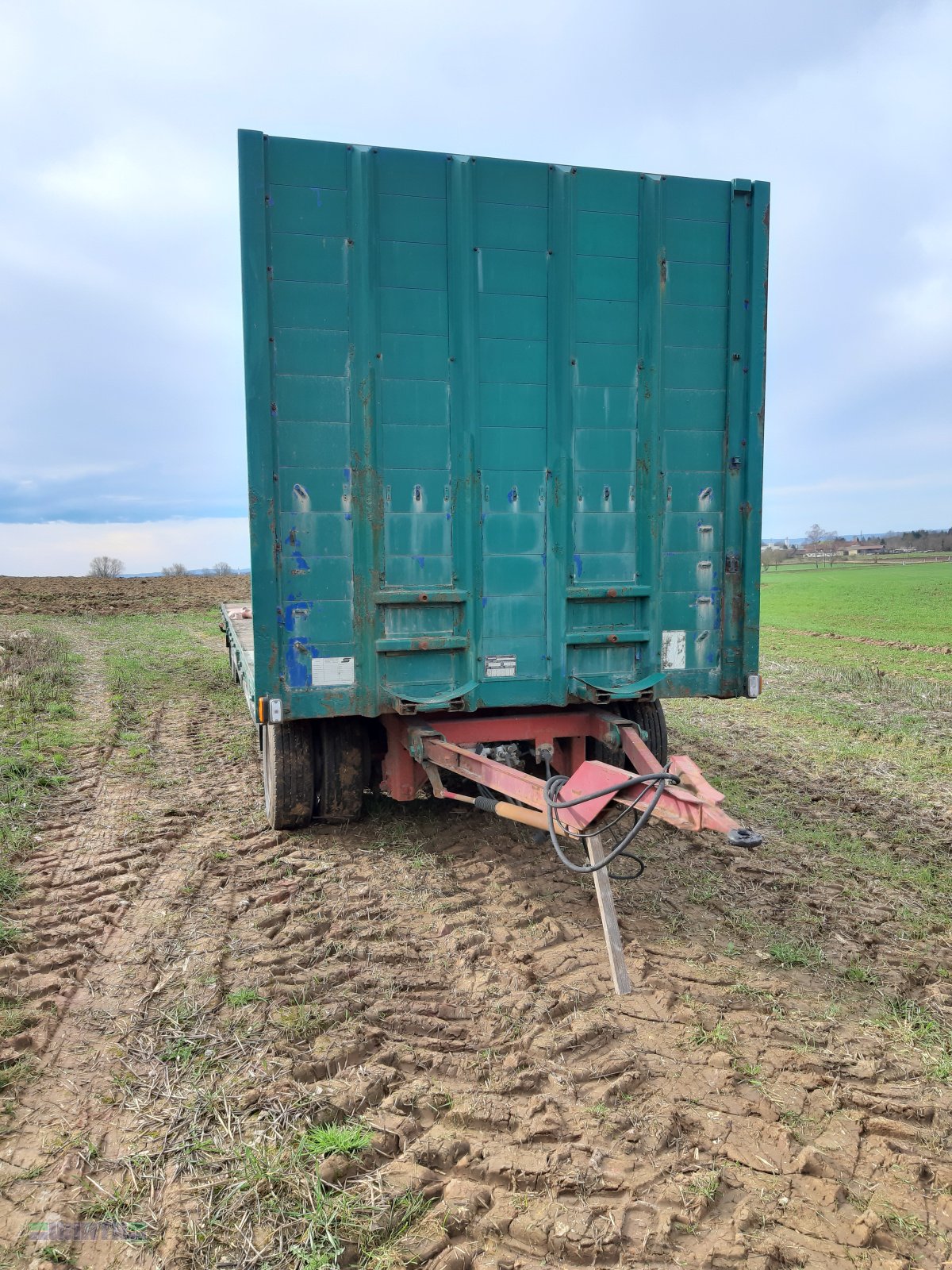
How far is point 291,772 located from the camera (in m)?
5.46

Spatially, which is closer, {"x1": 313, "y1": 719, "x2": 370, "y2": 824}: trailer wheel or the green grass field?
{"x1": 313, "y1": 719, "x2": 370, "y2": 824}: trailer wheel

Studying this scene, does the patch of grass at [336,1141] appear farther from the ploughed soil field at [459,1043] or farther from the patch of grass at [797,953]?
the patch of grass at [797,953]

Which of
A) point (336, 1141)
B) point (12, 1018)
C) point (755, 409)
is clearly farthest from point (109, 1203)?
point (755, 409)

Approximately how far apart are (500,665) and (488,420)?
5.00 feet

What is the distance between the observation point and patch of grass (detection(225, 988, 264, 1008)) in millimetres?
3529

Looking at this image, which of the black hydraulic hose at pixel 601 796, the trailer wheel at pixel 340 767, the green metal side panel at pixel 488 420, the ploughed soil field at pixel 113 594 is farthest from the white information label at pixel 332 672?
the ploughed soil field at pixel 113 594

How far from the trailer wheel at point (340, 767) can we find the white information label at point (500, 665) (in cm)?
108

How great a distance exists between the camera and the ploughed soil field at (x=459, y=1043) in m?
2.42

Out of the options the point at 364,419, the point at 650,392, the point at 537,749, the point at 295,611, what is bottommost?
the point at 537,749

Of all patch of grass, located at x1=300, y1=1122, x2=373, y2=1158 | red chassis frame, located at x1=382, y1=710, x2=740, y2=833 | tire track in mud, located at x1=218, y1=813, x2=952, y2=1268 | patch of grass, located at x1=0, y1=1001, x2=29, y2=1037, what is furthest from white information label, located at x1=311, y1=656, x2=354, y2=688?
patch of grass, located at x1=300, y1=1122, x2=373, y2=1158

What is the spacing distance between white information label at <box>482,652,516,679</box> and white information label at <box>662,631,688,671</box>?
3.46 feet

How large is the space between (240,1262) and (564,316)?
15.6 ft

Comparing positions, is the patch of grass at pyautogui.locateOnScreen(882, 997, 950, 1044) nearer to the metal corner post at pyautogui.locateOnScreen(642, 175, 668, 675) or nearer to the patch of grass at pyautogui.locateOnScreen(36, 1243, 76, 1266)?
the metal corner post at pyautogui.locateOnScreen(642, 175, 668, 675)

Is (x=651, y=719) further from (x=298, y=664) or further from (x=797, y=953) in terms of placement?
(x=298, y=664)
